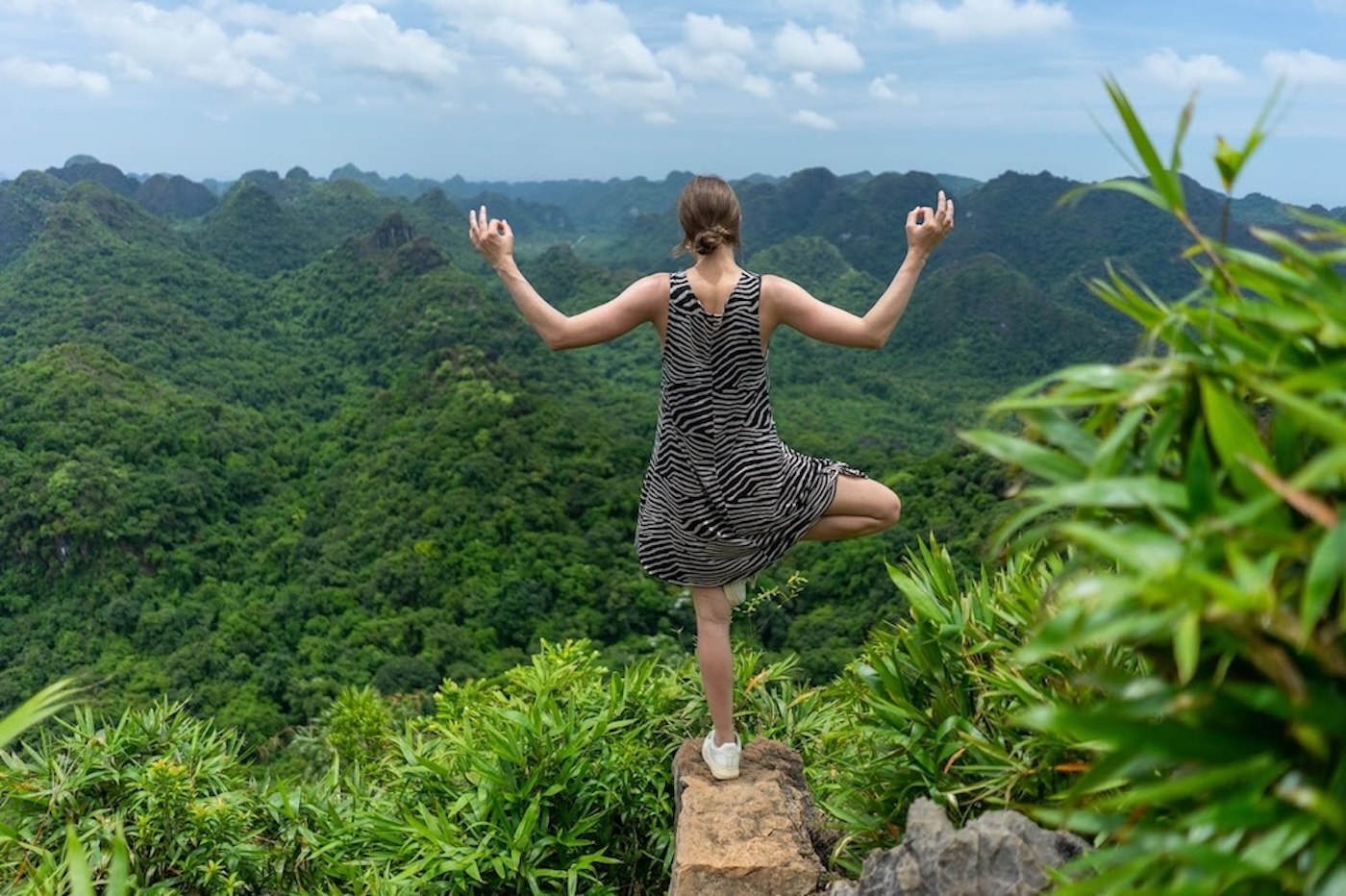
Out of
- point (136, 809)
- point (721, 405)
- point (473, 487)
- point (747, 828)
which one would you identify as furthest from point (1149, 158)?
point (473, 487)

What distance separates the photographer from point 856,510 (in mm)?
2209

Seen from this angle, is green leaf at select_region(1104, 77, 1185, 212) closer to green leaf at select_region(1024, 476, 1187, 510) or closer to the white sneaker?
green leaf at select_region(1024, 476, 1187, 510)

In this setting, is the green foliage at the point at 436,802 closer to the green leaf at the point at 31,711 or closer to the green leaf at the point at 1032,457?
the green leaf at the point at 31,711

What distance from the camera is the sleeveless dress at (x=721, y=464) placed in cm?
201

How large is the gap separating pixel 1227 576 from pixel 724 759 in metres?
1.79

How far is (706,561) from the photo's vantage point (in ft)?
7.18

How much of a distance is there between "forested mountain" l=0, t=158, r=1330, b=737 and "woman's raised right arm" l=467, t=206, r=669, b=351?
44.5 inches

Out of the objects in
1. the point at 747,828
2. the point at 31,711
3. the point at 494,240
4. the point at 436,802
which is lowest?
the point at 436,802

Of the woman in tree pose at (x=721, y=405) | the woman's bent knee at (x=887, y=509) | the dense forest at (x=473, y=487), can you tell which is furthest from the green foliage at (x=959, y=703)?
the woman in tree pose at (x=721, y=405)

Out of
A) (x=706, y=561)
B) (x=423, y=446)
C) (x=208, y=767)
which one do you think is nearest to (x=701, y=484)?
(x=706, y=561)

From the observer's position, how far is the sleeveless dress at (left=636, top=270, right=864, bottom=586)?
2014 millimetres

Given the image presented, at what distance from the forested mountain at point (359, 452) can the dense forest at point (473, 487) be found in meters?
0.12

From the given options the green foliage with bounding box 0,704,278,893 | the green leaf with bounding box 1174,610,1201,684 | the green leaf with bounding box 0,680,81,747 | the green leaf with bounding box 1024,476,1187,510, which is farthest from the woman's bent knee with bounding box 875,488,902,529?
the green foliage with bounding box 0,704,278,893

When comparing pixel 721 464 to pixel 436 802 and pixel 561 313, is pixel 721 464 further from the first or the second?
pixel 436 802
